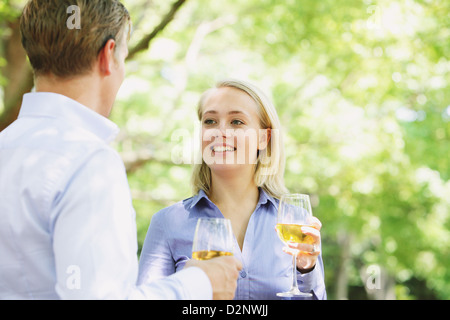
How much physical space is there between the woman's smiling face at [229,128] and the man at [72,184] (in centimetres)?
123

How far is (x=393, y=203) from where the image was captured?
37.2 ft

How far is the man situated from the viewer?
1504 mm

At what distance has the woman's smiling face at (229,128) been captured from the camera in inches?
121

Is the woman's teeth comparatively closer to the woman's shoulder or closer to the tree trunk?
the woman's shoulder

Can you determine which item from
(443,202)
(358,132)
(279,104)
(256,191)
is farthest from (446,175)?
(256,191)

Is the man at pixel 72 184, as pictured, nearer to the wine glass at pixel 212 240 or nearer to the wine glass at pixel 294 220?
the wine glass at pixel 212 240

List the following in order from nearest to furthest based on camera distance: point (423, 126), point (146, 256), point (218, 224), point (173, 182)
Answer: point (218, 224) → point (146, 256) → point (423, 126) → point (173, 182)

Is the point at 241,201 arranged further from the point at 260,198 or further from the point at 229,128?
the point at 229,128

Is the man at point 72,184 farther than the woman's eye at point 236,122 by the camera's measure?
No

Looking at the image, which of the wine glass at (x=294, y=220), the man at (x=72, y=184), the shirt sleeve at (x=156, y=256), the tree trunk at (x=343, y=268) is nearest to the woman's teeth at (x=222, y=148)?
the shirt sleeve at (x=156, y=256)

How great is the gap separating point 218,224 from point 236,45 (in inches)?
433

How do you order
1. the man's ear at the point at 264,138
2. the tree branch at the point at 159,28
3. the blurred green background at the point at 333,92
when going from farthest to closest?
the blurred green background at the point at 333,92 < the tree branch at the point at 159,28 < the man's ear at the point at 264,138

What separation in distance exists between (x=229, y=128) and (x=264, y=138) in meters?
0.40
